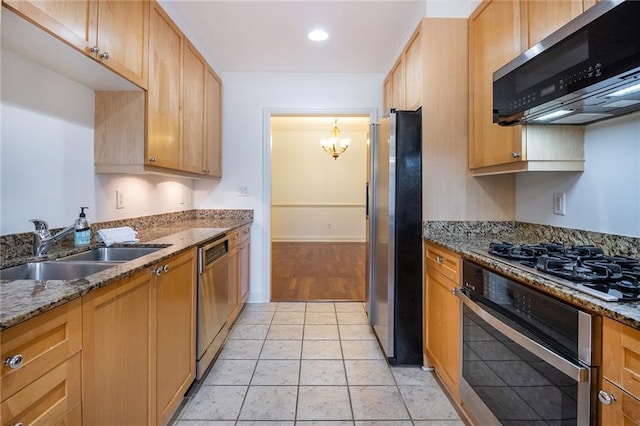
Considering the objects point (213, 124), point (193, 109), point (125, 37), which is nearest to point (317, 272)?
point (213, 124)

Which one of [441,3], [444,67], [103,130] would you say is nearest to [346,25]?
[441,3]

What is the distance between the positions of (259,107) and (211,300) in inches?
86.7

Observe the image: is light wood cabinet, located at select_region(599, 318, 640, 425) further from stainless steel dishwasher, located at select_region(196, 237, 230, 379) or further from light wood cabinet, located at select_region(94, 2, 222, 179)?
light wood cabinet, located at select_region(94, 2, 222, 179)

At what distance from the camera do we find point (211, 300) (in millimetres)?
2148

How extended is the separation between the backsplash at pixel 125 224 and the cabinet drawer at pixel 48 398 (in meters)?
0.74

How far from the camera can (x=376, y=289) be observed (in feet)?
8.59

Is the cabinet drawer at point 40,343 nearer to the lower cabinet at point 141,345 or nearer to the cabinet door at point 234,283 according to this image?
the lower cabinet at point 141,345

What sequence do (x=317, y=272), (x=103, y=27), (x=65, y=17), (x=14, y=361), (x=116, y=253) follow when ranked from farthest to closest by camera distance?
1. (x=317, y=272)
2. (x=116, y=253)
3. (x=103, y=27)
4. (x=65, y=17)
5. (x=14, y=361)

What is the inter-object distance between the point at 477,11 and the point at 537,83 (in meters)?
1.06

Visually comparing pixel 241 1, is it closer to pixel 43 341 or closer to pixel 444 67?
pixel 444 67

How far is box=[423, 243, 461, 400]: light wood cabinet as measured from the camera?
1.72 m

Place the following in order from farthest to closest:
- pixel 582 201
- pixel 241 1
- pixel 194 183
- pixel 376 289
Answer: pixel 194 183, pixel 376 289, pixel 241 1, pixel 582 201

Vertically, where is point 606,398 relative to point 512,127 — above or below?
below

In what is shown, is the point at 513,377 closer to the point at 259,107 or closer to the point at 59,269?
the point at 59,269
